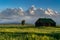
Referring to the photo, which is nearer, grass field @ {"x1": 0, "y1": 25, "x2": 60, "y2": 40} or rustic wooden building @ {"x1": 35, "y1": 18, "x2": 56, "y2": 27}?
grass field @ {"x1": 0, "y1": 25, "x2": 60, "y2": 40}

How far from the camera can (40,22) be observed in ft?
362

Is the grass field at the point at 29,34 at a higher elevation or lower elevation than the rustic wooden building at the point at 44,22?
lower

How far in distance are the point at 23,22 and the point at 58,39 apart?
94.4 meters

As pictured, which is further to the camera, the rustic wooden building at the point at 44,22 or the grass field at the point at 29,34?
the rustic wooden building at the point at 44,22

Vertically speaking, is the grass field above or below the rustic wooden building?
below

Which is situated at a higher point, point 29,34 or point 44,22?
point 44,22

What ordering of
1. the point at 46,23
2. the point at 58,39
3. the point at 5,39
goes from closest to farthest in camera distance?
1. the point at 5,39
2. the point at 58,39
3. the point at 46,23

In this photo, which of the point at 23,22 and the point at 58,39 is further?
the point at 23,22

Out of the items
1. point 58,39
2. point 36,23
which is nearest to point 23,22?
point 36,23

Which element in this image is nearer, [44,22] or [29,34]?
[29,34]

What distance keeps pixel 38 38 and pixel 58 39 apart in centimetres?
443

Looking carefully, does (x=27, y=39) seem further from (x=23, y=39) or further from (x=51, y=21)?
(x=51, y=21)

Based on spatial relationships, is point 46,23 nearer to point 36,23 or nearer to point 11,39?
point 36,23

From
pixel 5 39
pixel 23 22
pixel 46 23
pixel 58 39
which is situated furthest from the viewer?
pixel 23 22
